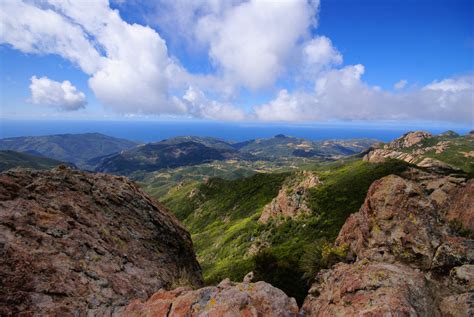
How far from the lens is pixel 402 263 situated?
49.9 ft

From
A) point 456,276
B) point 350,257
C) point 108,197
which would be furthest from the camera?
point 108,197

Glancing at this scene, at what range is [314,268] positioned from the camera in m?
20.4

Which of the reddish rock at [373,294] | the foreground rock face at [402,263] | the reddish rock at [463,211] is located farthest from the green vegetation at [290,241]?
the reddish rock at [463,211]

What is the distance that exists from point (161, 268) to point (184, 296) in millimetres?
8022

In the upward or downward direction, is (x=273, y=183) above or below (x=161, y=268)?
below

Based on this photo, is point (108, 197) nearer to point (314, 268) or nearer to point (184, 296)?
point (184, 296)

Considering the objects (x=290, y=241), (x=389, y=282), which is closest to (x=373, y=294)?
(x=389, y=282)

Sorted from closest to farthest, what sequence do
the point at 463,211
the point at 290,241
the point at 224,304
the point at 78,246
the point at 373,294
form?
the point at 373,294, the point at 224,304, the point at 78,246, the point at 463,211, the point at 290,241

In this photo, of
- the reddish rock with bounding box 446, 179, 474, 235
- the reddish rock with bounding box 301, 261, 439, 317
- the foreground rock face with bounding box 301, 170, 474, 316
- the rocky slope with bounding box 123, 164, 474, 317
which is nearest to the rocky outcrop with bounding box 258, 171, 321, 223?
the reddish rock with bounding box 446, 179, 474, 235

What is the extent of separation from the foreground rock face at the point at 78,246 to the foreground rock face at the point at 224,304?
2.28 metres

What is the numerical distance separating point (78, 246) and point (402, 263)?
726 inches

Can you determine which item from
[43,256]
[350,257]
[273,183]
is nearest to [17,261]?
[43,256]

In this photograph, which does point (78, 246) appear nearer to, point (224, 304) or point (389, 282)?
point (224, 304)

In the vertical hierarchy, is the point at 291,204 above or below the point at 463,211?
below
